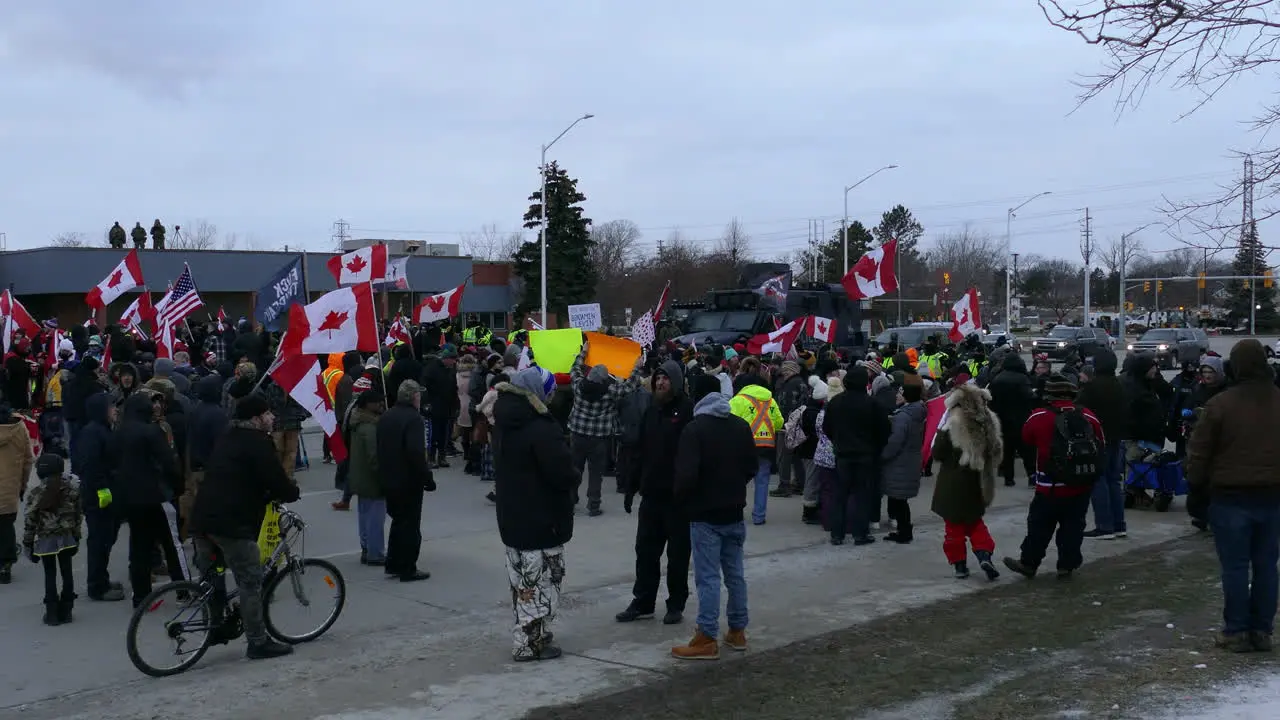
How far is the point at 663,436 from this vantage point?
8656 mm

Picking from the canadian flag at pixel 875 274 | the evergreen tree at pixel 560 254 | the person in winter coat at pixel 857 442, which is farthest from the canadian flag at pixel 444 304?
the evergreen tree at pixel 560 254

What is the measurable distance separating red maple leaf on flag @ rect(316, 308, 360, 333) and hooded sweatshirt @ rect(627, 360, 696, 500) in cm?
388

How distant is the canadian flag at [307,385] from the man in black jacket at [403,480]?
2.98 ft

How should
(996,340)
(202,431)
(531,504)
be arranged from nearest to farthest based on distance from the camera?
(531,504) → (202,431) → (996,340)

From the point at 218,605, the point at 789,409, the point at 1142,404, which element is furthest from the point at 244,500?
the point at 1142,404

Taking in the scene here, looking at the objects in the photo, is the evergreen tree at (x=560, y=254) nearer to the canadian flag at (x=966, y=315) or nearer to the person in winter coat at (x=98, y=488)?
the canadian flag at (x=966, y=315)

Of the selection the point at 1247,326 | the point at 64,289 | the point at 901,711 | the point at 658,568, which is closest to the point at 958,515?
the point at 658,568

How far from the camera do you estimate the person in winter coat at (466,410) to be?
1633 cm

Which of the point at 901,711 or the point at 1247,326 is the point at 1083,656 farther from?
the point at 1247,326

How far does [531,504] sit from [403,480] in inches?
106

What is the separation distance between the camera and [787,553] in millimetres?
11125

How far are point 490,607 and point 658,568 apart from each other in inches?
56.6

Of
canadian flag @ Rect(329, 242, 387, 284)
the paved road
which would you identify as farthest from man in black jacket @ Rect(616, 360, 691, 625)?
canadian flag @ Rect(329, 242, 387, 284)

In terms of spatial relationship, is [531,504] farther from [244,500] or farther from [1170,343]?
[1170,343]
